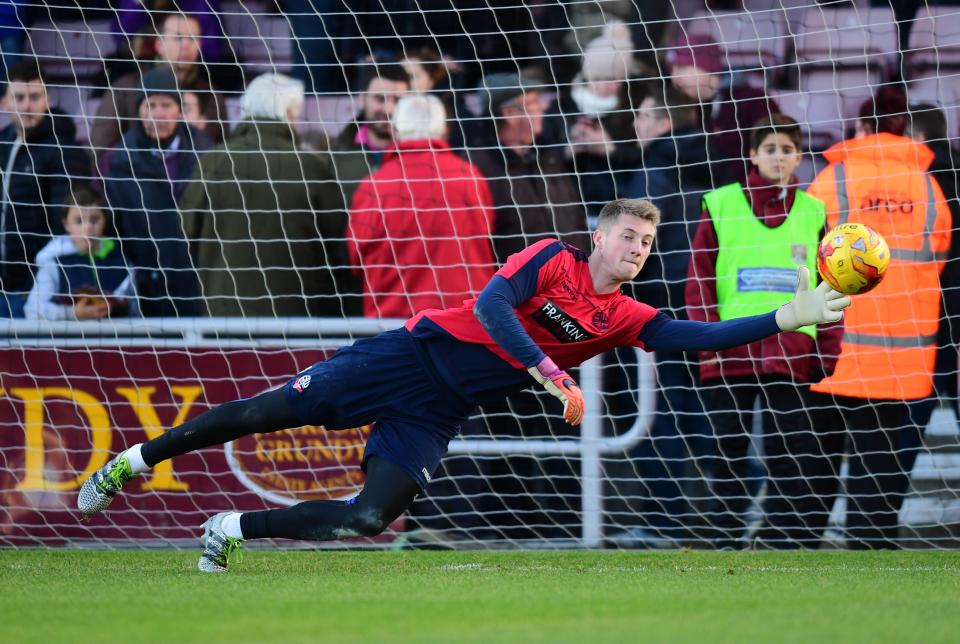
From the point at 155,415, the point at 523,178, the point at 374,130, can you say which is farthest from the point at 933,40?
the point at 155,415

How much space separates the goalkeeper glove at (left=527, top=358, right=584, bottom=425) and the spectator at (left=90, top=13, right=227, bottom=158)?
3672 mm

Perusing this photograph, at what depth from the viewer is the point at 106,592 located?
5.07m

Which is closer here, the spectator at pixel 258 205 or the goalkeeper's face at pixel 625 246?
the goalkeeper's face at pixel 625 246

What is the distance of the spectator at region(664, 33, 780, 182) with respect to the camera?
25.9 ft

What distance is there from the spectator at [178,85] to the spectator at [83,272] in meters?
0.46

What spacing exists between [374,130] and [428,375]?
9.31 ft

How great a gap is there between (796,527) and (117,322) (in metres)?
3.82

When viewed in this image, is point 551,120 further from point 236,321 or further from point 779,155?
point 236,321

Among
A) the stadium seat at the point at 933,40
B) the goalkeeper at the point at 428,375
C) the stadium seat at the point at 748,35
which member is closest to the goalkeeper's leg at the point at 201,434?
the goalkeeper at the point at 428,375

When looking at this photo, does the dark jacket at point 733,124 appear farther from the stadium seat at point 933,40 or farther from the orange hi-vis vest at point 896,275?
the stadium seat at point 933,40

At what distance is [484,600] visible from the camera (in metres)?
4.79

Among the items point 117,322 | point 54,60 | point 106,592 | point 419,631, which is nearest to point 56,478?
point 117,322

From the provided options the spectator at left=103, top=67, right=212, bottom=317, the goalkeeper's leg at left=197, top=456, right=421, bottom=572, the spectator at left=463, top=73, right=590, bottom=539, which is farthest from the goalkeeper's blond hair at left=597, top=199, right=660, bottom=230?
the spectator at left=103, top=67, right=212, bottom=317

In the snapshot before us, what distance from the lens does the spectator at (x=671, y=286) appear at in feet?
24.7
